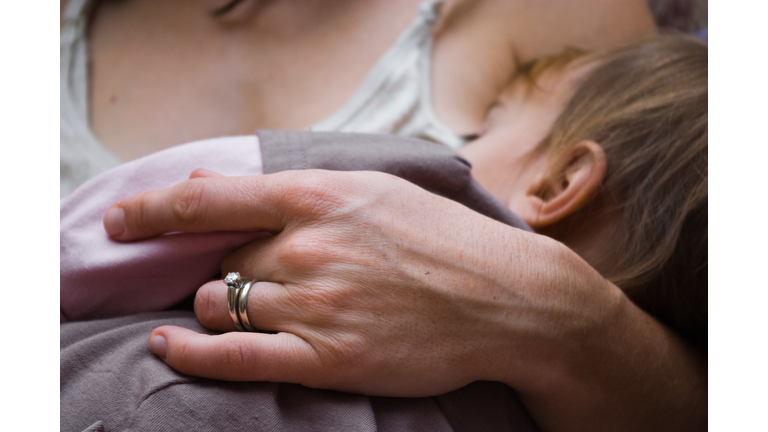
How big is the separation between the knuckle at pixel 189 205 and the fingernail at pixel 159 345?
0.12 meters

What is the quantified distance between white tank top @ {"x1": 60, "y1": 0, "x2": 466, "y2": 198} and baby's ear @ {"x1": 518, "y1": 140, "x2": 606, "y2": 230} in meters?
0.25

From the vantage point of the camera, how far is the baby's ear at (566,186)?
72cm

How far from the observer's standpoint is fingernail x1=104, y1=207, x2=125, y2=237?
526 mm

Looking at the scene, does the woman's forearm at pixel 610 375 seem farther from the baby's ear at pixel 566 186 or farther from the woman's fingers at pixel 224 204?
the woman's fingers at pixel 224 204

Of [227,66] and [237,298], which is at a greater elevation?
[227,66]

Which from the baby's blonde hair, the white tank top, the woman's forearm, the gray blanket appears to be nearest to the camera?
the gray blanket

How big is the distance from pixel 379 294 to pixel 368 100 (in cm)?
61

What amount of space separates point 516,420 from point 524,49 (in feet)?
2.84

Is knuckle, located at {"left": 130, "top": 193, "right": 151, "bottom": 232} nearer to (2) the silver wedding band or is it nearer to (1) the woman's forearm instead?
(2) the silver wedding band

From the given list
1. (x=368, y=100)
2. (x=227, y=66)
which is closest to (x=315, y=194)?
(x=368, y=100)

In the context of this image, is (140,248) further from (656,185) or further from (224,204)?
(656,185)

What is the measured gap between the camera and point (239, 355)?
456 millimetres

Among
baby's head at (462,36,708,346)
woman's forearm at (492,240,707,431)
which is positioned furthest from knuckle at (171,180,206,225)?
baby's head at (462,36,708,346)

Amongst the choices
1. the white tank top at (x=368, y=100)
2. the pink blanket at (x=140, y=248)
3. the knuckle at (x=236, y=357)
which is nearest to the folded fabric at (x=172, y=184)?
the pink blanket at (x=140, y=248)
